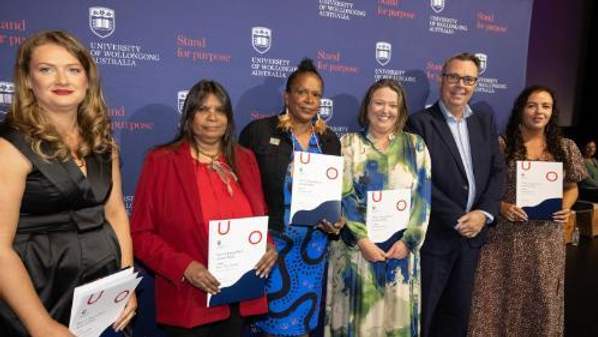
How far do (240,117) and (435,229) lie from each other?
161 centimetres

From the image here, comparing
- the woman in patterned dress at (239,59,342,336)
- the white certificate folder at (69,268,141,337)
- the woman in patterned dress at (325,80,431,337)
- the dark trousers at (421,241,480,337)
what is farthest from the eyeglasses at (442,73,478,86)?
the white certificate folder at (69,268,141,337)

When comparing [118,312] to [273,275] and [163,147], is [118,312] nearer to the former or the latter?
[163,147]

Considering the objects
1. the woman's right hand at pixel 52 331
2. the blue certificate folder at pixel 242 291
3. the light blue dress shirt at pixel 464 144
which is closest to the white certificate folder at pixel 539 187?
the light blue dress shirt at pixel 464 144

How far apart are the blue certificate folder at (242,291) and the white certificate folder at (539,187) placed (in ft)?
6.63

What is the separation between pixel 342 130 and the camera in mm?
3902

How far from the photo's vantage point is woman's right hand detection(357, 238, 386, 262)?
9.07 feet

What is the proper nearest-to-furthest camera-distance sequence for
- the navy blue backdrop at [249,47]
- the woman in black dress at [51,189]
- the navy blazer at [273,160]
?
the woman in black dress at [51,189] → the navy blazer at [273,160] → the navy blue backdrop at [249,47]

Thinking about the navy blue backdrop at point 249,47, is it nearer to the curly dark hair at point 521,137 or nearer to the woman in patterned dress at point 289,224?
the woman in patterned dress at point 289,224

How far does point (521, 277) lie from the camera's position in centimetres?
347

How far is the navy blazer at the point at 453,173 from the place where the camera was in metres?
3.09

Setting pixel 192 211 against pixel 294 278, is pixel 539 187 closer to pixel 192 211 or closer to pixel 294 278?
pixel 294 278

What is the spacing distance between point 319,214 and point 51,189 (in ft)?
4.49

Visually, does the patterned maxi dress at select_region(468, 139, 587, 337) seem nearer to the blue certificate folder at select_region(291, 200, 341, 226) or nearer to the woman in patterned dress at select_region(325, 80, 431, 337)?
the woman in patterned dress at select_region(325, 80, 431, 337)

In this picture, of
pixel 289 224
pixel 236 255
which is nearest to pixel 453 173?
pixel 289 224
